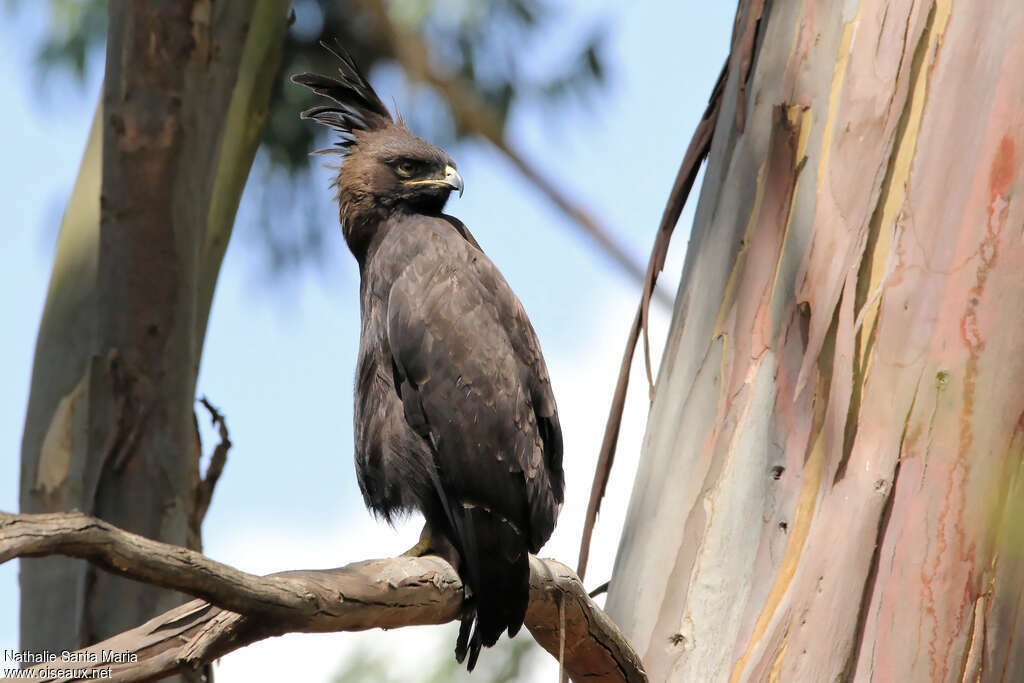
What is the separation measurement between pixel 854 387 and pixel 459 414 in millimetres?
1147

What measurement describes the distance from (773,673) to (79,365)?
3086 mm

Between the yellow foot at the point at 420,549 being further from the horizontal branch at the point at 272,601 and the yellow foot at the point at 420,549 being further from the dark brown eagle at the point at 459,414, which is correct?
the horizontal branch at the point at 272,601

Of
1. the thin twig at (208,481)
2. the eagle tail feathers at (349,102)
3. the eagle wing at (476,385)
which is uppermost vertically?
the eagle tail feathers at (349,102)

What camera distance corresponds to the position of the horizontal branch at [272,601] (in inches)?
72.0

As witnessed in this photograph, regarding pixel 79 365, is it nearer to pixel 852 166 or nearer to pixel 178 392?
pixel 178 392

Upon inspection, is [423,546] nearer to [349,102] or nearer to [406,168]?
[406,168]

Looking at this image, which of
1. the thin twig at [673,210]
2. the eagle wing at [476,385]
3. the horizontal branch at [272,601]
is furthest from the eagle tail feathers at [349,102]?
the horizontal branch at [272,601]

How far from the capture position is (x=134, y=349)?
14.6 ft

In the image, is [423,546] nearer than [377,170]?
Yes

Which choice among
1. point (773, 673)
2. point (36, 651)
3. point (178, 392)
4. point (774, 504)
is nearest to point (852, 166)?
point (774, 504)

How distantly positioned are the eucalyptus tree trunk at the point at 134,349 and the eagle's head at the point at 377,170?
605 mm

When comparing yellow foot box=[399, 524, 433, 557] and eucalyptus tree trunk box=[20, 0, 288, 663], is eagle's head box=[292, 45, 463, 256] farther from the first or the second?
yellow foot box=[399, 524, 433, 557]

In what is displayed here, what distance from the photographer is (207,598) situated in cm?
202

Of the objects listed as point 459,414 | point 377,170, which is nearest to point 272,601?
point 459,414
